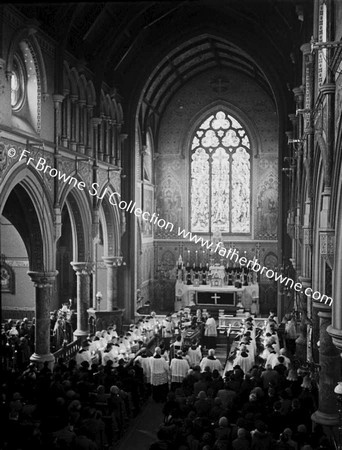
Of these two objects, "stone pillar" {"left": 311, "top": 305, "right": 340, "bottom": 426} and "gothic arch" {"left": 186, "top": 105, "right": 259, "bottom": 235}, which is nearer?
"stone pillar" {"left": 311, "top": 305, "right": 340, "bottom": 426}

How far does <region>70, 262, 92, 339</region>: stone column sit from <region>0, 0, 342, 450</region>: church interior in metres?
0.06

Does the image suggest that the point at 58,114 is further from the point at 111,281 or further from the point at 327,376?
the point at 327,376

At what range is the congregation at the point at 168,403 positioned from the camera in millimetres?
11188

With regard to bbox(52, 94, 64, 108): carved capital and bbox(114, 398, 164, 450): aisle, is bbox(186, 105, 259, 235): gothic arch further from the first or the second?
bbox(114, 398, 164, 450): aisle

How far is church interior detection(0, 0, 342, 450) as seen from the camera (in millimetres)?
16469

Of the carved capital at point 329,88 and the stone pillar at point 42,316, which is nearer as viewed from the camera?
the carved capital at point 329,88

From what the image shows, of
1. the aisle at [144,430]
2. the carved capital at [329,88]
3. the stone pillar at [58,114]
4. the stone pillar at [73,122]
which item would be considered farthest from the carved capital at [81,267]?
the carved capital at [329,88]

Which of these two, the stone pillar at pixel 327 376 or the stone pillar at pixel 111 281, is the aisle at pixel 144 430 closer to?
the stone pillar at pixel 327 376

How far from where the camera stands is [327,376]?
13.9 metres

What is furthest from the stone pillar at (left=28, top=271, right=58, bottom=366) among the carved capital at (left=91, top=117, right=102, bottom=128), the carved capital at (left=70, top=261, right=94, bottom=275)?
the carved capital at (left=91, top=117, right=102, bottom=128)

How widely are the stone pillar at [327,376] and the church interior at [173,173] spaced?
0.11ft

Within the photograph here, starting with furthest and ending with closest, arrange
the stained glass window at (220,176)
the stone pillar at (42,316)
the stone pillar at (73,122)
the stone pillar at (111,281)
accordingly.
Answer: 1. the stained glass window at (220,176)
2. the stone pillar at (111,281)
3. the stone pillar at (73,122)
4. the stone pillar at (42,316)

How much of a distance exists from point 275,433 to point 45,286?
1149cm

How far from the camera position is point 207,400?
13.9m
